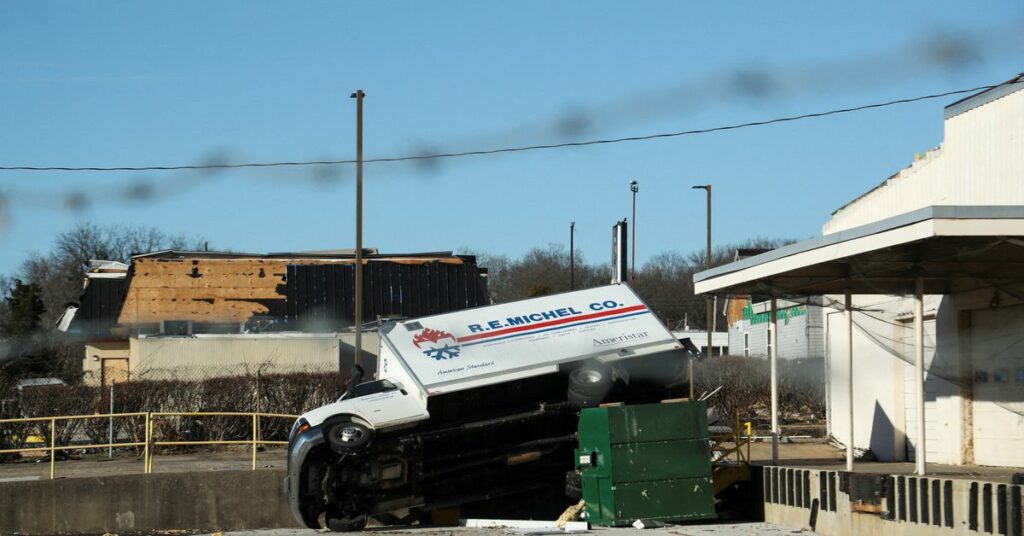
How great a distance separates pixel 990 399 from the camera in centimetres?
1748

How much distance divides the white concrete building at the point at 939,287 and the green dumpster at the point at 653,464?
88.7 inches

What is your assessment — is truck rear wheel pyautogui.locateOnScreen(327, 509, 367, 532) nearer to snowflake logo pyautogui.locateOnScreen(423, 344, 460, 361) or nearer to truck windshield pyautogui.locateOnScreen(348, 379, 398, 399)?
truck windshield pyautogui.locateOnScreen(348, 379, 398, 399)

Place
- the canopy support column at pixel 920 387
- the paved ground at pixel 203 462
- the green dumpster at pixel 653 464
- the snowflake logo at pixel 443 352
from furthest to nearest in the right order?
the paved ground at pixel 203 462 < the snowflake logo at pixel 443 352 < the green dumpster at pixel 653 464 < the canopy support column at pixel 920 387

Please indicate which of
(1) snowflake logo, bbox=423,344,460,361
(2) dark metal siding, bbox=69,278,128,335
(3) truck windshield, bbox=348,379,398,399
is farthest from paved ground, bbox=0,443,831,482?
(2) dark metal siding, bbox=69,278,128,335

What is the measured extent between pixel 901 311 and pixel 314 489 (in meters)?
10.5

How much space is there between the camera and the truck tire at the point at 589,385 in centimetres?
1823

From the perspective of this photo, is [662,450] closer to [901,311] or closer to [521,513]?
[521,513]

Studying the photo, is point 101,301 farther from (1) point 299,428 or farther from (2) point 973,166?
(2) point 973,166

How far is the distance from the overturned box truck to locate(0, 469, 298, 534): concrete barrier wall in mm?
1736

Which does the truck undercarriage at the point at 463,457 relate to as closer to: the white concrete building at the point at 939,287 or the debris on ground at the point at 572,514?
the debris on ground at the point at 572,514

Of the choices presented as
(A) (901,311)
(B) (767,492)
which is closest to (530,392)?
(B) (767,492)

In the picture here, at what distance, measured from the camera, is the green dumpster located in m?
16.6

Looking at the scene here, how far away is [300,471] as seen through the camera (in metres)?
17.3

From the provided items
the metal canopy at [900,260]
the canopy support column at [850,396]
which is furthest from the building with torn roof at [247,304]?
the canopy support column at [850,396]
